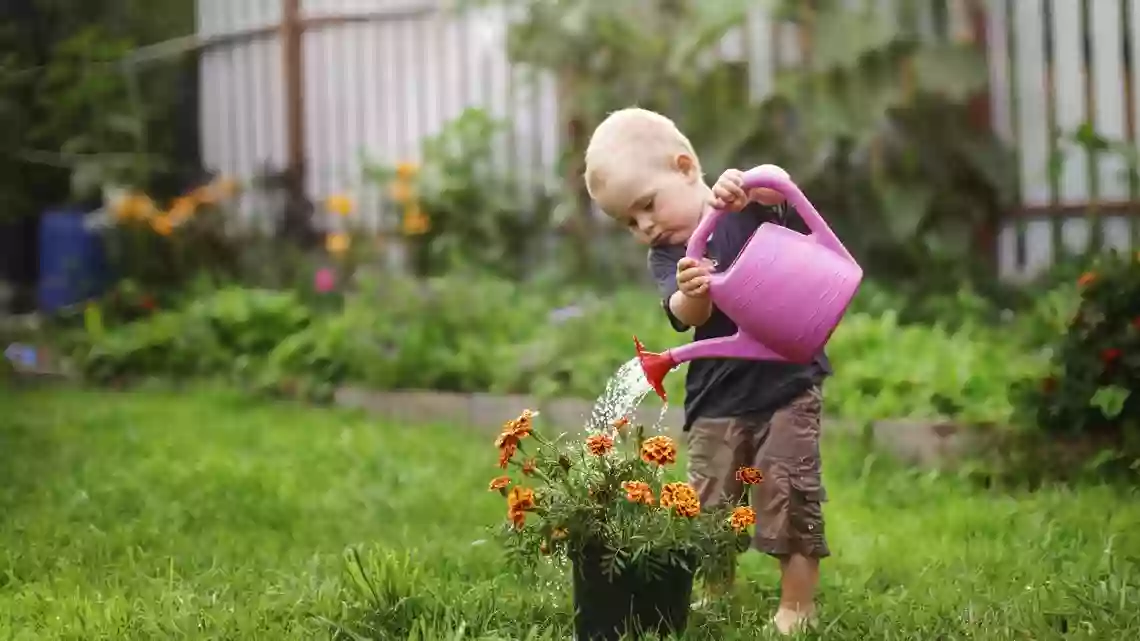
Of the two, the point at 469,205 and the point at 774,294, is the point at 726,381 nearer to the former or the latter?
the point at 774,294

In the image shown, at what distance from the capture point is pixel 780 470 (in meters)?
2.62

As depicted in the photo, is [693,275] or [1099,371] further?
[1099,371]

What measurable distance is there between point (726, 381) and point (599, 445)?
46 centimetres

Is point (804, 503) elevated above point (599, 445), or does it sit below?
below

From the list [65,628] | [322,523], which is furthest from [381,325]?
[65,628]

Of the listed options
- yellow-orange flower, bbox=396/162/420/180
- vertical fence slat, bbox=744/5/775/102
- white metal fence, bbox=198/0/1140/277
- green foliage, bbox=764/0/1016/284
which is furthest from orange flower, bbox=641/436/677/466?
yellow-orange flower, bbox=396/162/420/180

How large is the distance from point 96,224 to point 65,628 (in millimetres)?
5597

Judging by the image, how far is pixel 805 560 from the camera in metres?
2.60

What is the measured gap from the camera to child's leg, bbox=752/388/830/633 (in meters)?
2.60

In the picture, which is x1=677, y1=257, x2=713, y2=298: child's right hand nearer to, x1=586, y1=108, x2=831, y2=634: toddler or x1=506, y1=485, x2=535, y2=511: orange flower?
x1=586, y1=108, x2=831, y2=634: toddler

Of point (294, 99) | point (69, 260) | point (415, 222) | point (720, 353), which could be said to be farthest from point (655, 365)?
point (294, 99)

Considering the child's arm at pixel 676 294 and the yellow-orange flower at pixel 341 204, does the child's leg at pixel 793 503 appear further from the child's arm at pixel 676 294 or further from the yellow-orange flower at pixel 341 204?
the yellow-orange flower at pixel 341 204

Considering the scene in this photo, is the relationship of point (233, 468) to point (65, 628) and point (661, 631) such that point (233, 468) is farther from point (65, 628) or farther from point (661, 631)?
point (661, 631)

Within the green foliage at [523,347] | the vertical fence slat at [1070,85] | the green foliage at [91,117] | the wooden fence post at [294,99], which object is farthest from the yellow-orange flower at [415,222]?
the vertical fence slat at [1070,85]
